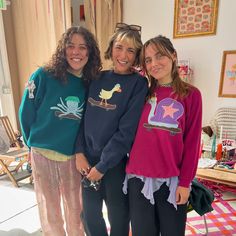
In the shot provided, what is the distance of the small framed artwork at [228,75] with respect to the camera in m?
3.21

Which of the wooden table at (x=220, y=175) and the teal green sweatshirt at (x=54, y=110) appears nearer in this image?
the teal green sweatshirt at (x=54, y=110)

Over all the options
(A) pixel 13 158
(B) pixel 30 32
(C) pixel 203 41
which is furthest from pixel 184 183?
(B) pixel 30 32

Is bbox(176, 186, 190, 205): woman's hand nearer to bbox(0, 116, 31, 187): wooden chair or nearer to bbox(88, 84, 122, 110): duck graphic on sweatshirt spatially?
bbox(88, 84, 122, 110): duck graphic on sweatshirt

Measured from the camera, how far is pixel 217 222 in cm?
204

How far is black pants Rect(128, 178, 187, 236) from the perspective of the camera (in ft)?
3.62

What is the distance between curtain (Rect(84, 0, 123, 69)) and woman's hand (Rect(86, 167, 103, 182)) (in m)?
2.46

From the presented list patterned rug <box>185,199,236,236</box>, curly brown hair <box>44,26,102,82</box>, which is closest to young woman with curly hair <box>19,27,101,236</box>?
curly brown hair <box>44,26,102,82</box>

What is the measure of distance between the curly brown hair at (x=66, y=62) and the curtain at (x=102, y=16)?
206 cm

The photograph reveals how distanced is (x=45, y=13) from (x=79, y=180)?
2536mm

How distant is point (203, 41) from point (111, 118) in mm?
2739

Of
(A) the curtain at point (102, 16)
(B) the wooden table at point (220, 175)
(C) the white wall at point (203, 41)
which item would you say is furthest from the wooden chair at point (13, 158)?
(C) the white wall at point (203, 41)

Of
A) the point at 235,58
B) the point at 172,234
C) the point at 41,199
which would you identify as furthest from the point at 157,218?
the point at 235,58

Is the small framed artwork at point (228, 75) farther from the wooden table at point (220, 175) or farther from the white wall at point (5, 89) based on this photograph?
the white wall at point (5, 89)

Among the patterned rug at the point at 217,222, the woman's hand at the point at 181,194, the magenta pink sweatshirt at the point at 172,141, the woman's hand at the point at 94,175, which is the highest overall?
the magenta pink sweatshirt at the point at 172,141
